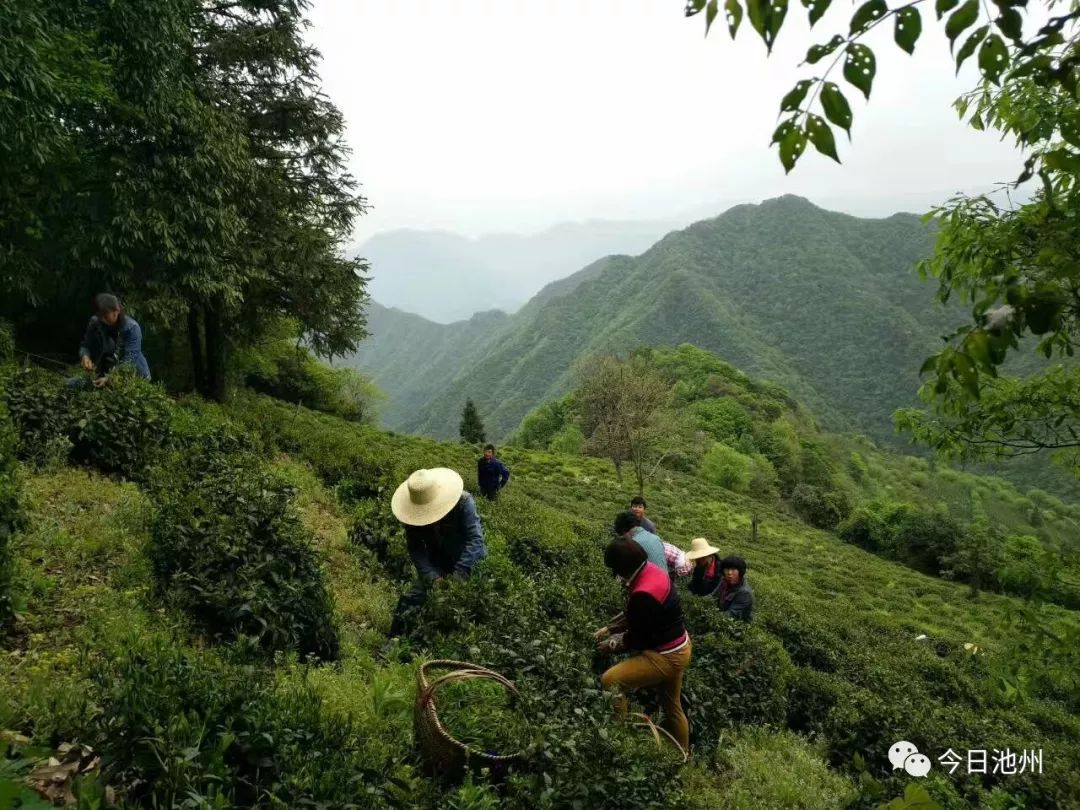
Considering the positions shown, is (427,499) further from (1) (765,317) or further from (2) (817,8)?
(1) (765,317)

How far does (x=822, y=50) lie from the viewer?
4.65ft

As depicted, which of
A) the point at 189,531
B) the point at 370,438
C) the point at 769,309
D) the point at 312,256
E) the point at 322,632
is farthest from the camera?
Result: the point at 769,309

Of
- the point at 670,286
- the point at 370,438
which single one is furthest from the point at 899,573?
the point at 670,286

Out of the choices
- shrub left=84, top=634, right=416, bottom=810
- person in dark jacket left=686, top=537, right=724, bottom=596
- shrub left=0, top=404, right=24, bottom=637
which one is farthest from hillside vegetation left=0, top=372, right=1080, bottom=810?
person in dark jacket left=686, top=537, right=724, bottom=596

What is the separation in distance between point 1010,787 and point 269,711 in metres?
6.71

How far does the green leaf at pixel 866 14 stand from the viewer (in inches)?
53.1

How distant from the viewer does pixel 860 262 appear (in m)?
151

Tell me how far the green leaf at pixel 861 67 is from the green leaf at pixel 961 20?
169 millimetres

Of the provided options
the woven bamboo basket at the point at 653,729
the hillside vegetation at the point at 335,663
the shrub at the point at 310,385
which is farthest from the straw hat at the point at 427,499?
the shrub at the point at 310,385

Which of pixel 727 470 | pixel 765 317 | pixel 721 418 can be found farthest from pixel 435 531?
pixel 765 317

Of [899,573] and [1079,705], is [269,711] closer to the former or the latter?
[1079,705]

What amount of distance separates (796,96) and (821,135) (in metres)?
0.11

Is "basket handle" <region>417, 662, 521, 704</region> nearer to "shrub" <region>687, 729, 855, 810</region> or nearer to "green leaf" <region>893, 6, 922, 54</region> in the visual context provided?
"shrub" <region>687, 729, 855, 810</region>

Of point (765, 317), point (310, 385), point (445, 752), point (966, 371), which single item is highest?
point (765, 317)
